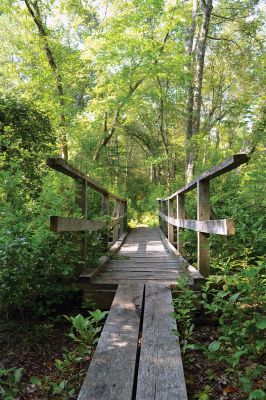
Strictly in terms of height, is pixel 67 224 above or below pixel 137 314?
above

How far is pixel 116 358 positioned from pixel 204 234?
88.9 inches

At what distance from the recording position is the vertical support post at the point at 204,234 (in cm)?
408

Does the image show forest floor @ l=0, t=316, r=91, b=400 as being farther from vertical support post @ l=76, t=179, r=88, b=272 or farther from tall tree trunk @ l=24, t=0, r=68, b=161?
tall tree trunk @ l=24, t=0, r=68, b=161

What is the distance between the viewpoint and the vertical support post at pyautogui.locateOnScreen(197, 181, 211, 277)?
13.4 ft

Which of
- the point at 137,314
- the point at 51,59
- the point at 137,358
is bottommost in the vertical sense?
the point at 137,358

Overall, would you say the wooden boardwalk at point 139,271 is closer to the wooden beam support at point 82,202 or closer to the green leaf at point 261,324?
the wooden beam support at point 82,202

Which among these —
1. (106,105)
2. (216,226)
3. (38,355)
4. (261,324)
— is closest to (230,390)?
(261,324)

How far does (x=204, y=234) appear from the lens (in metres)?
4.15

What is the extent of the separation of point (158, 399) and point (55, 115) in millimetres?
11048

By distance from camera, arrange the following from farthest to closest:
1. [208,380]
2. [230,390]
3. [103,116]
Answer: [103,116] → [208,380] → [230,390]

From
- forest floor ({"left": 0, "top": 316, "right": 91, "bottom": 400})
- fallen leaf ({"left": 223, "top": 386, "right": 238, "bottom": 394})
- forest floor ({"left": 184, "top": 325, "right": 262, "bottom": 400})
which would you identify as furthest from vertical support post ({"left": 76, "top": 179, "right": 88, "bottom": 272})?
fallen leaf ({"left": 223, "top": 386, "right": 238, "bottom": 394})

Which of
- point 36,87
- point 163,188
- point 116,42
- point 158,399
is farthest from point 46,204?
point 163,188

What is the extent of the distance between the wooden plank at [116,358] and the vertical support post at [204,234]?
108cm

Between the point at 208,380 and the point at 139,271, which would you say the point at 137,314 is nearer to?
the point at 208,380
